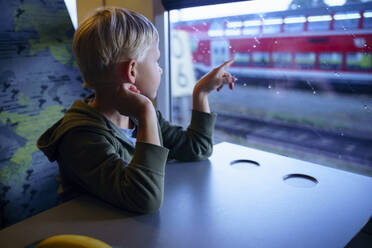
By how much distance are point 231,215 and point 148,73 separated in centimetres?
48

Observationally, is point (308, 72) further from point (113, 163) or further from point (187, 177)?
point (113, 163)

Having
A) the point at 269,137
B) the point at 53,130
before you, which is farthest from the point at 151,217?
the point at 269,137

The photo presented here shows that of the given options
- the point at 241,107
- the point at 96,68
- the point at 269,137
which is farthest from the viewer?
the point at 241,107

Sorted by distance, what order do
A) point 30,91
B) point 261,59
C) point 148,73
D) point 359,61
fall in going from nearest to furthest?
point 148,73
point 30,91
point 359,61
point 261,59

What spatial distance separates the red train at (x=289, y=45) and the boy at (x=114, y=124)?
659mm

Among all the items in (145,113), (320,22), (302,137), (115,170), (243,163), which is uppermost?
(320,22)

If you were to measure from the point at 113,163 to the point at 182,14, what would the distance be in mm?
1104

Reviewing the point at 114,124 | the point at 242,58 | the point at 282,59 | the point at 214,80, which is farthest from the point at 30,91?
the point at 282,59

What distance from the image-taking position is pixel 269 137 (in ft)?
5.84

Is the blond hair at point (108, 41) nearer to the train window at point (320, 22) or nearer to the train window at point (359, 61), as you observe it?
the train window at point (320, 22)

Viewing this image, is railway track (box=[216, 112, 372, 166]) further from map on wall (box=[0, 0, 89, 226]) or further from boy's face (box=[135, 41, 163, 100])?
map on wall (box=[0, 0, 89, 226])

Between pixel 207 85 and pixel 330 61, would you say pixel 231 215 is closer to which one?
pixel 207 85

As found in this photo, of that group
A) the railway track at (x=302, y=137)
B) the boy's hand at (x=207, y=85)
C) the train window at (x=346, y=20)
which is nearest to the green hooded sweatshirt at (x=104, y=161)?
the boy's hand at (x=207, y=85)

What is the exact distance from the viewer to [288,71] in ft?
4.71
